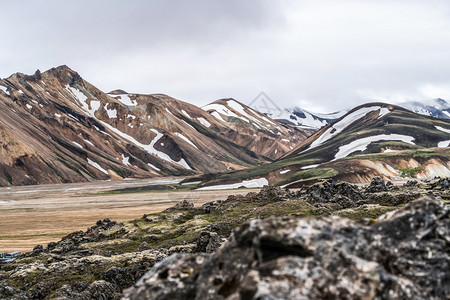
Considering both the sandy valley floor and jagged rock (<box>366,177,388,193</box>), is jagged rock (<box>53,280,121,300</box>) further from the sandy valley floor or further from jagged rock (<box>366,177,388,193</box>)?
jagged rock (<box>366,177,388,193</box>)

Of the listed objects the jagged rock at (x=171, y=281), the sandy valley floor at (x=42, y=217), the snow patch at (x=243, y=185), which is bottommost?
the sandy valley floor at (x=42, y=217)

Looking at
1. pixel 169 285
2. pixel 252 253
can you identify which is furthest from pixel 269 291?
pixel 169 285

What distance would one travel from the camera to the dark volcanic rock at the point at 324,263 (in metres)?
8.04

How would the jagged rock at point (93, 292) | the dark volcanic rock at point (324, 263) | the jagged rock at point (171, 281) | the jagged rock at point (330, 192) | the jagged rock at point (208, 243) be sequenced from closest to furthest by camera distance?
1. the dark volcanic rock at point (324, 263)
2. the jagged rock at point (171, 281)
3. the jagged rock at point (93, 292)
4. the jagged rock at point (208, 243)
5. the jagged rock at point (330, 192)

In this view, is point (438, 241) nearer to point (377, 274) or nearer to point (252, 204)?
point (377, 274)

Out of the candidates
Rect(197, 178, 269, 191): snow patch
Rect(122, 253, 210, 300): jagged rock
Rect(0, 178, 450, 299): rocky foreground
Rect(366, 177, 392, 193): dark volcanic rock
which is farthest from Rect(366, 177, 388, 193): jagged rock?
Rect(197, 178, 269, 191): snow patch

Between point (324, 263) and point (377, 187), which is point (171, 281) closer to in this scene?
point (324, 263)

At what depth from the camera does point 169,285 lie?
384 inches

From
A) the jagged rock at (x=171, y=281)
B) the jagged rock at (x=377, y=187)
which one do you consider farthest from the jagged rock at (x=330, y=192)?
the jagged rock at (x=171, y=281)

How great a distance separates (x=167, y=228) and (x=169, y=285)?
43010 millimetres

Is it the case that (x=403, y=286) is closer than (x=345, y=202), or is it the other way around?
(x=403, y=286)

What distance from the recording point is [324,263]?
835 cm

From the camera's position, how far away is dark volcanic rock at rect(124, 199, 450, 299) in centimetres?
804

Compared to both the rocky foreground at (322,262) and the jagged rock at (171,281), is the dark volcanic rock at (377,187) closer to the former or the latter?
the rocky foreground at (322,262)
